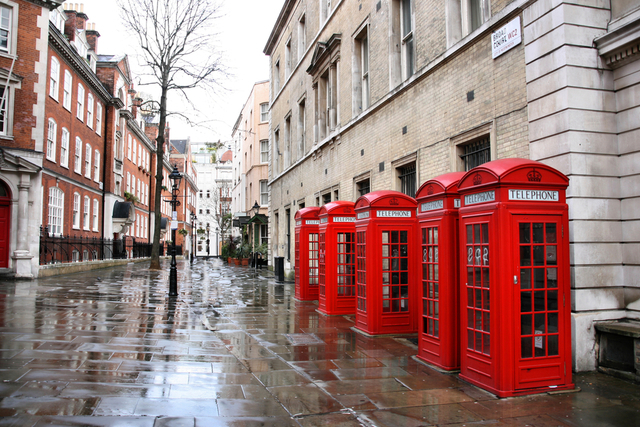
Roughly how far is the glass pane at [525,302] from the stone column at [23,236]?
19785 mm

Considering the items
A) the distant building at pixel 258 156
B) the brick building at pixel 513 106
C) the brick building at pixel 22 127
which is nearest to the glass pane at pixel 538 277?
the brick building at pixel 513 106

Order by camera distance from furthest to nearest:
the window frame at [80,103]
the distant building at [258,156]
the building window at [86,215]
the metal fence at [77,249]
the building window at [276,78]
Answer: the distant building at [258,156] < the building window at [86,215] < the window frame at [80,103] < the building window at [276,78] < the metal fence at [77,249]

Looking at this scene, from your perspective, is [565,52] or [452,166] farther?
[452,166]

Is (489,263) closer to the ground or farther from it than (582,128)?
closer to the ground

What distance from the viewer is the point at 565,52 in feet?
21.5

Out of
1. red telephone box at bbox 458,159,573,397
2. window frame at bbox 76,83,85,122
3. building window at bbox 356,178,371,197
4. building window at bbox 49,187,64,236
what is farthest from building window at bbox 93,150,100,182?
red telephone box at bbox 458,159,573,397

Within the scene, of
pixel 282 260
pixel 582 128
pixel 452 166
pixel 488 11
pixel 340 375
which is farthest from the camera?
pixel 282 260

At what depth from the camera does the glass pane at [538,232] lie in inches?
208

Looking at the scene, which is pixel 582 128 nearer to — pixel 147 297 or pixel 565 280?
pixel 565 280

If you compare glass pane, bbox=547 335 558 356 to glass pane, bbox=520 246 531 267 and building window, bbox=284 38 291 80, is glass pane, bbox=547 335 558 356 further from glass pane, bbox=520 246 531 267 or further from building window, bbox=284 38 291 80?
building window, bbox=284 38 291 80

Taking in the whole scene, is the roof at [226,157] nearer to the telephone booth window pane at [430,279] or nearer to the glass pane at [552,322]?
the telephone booth window pane at [430,279]

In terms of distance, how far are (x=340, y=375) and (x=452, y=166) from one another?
16.8 ft

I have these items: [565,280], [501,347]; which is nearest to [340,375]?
[501,347]

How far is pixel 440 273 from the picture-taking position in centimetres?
619
